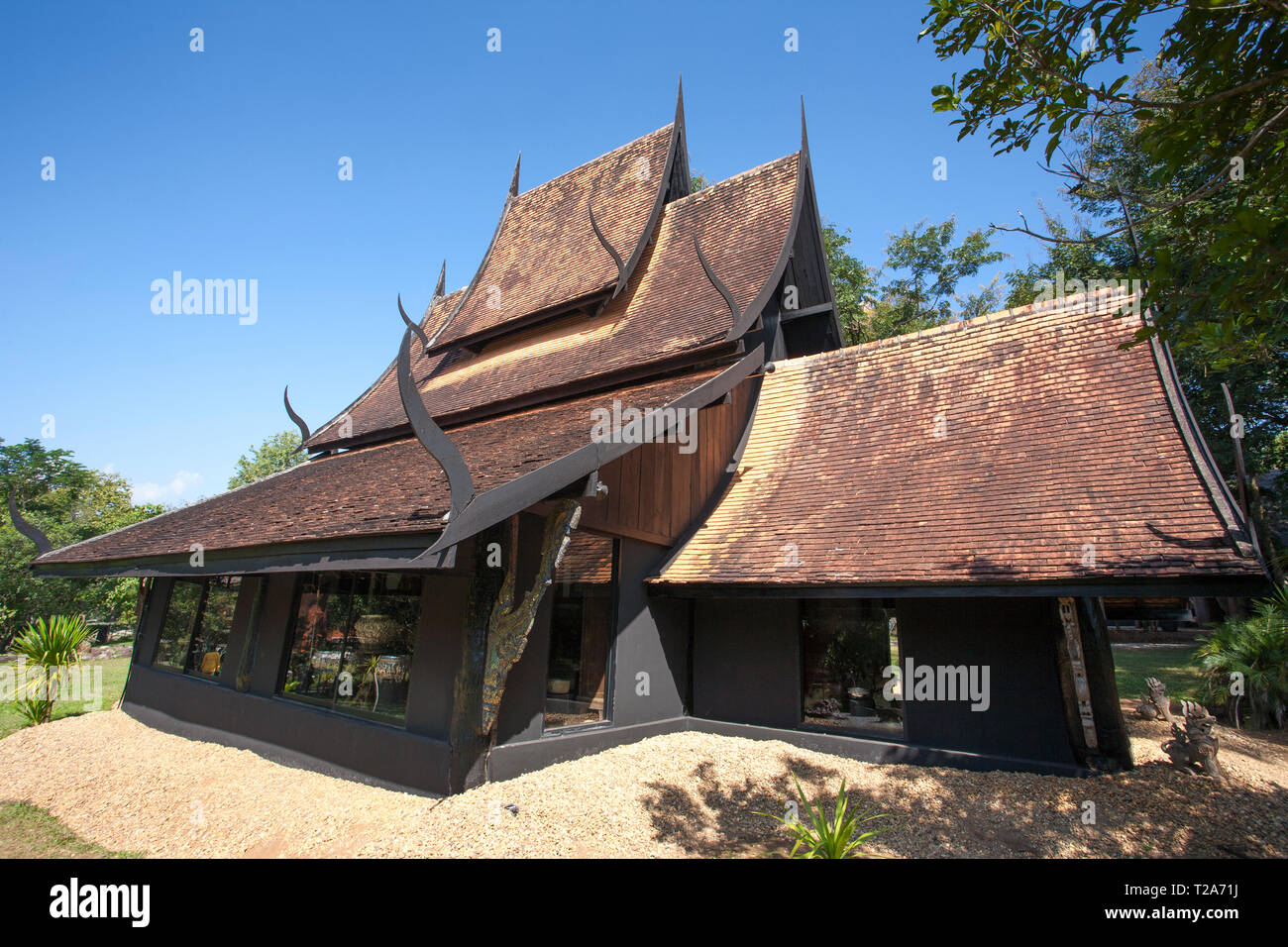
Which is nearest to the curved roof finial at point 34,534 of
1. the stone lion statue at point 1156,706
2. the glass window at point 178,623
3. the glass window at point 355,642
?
the glass window at point 178,623

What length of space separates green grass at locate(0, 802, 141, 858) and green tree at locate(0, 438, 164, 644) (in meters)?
12.5

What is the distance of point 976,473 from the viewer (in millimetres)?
7137

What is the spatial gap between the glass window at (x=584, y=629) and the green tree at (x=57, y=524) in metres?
15.8

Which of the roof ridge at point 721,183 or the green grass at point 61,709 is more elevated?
the roof ridge at point 721,183

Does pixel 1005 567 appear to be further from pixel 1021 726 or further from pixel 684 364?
pixel 684 364

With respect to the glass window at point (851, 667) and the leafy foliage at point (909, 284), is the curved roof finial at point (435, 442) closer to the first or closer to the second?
the glass window at point (851, 667)

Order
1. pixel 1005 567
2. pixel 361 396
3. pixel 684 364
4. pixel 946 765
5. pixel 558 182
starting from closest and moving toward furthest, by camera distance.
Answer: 1. pixel 1005 567
2. pixel 946 765
3. pixel 684 364
4. pixel 361 396
5. pixel 558 182

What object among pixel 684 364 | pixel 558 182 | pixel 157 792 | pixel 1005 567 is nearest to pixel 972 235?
pixel 558 182

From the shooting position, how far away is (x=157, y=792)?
623 centimetres

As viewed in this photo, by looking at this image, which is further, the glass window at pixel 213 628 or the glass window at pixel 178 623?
the glass window at pixel 178 623

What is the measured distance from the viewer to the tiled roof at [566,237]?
1125cm

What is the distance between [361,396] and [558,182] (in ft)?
20.8

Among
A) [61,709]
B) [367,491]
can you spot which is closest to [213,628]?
[61,709]

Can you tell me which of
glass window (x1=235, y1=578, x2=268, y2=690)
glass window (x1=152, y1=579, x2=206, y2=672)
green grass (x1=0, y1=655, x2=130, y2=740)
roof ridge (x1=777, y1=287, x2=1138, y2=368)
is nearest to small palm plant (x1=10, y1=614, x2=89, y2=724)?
green grass (x1=0, y1=655, x2=130, y2=740)
